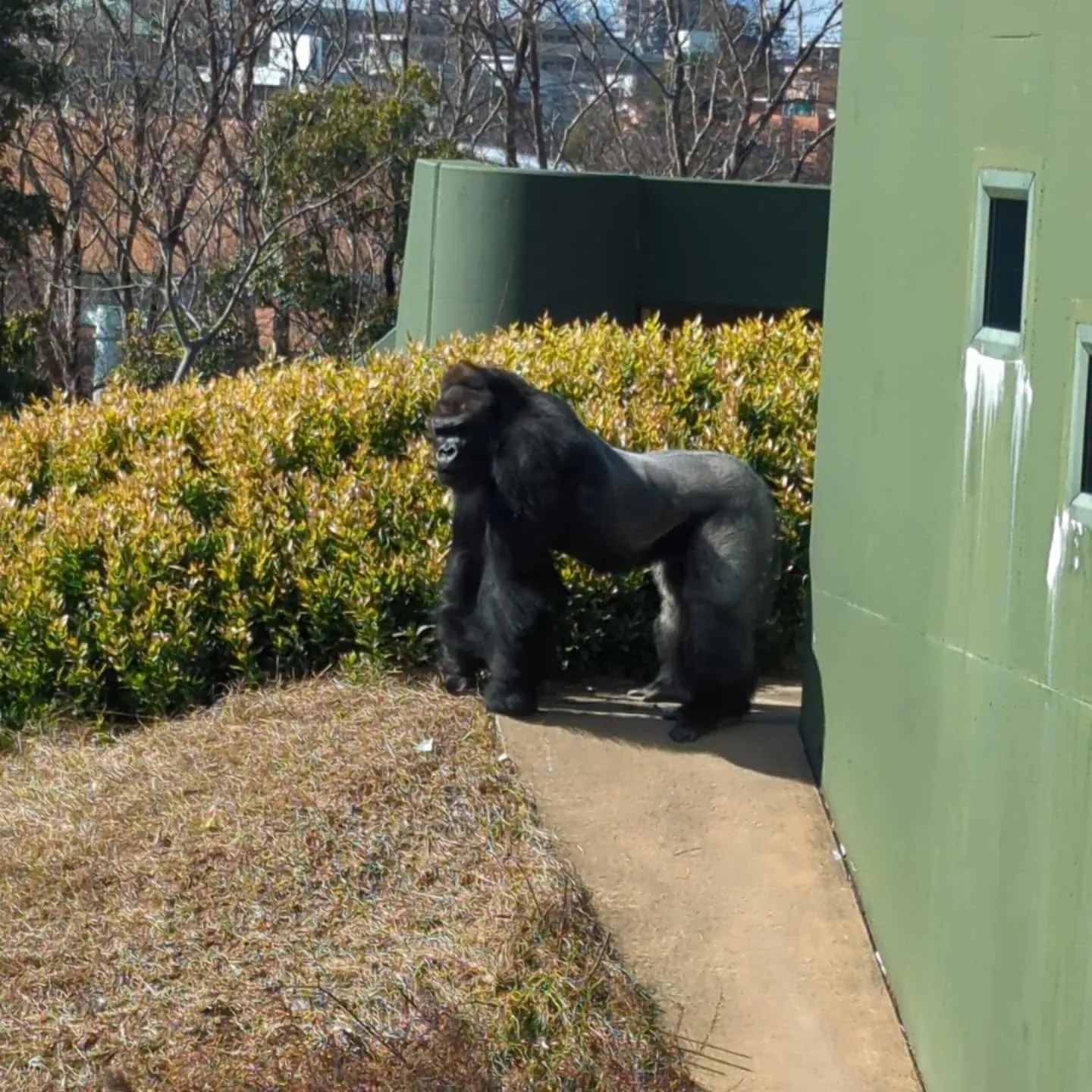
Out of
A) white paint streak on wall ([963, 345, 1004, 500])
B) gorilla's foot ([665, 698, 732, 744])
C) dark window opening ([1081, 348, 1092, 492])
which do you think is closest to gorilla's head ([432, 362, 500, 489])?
gorilla's foot ([665, 698, 732, 744])

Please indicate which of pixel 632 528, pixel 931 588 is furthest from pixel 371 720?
pixel 931 588

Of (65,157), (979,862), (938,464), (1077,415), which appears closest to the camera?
(1077,415)

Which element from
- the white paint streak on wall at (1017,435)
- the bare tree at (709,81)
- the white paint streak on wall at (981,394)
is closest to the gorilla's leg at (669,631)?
the white paint streak on wall at (981,394)

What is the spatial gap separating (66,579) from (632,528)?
2.41 meters

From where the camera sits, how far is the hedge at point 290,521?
6.70 metres

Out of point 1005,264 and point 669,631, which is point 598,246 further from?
point 1005,264

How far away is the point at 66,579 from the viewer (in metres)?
6.88

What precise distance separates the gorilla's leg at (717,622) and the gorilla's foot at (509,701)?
1.75 ft

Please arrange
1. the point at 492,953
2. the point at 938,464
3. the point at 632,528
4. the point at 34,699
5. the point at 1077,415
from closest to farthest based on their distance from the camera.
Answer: the point at 1077,415
the point at 938,464
the point at 492,953
the point at 632,528
the point at 34,699

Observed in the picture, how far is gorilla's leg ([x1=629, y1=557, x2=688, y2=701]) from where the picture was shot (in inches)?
248

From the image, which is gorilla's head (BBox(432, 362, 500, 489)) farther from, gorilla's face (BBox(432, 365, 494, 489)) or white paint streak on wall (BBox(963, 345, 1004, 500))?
white paint streak on wall (BBox(963, 345, 1004, 500))

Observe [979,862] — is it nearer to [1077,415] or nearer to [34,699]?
[1077,415]

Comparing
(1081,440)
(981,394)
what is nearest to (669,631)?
(981,394)

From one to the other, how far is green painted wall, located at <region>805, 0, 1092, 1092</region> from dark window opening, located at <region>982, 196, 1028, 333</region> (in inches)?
2.8
